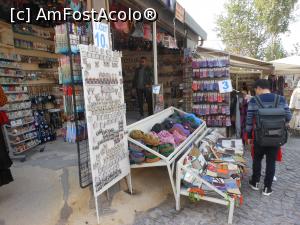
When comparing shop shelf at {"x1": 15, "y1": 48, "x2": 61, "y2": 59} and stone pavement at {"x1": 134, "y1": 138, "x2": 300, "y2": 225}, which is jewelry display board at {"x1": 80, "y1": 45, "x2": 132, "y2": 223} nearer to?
stone pavement at {"x1": 134, "y1": 138, "x2": 300, "y2": 225}

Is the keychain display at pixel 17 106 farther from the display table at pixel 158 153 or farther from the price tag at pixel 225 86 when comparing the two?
the price tag at pixel 225 86

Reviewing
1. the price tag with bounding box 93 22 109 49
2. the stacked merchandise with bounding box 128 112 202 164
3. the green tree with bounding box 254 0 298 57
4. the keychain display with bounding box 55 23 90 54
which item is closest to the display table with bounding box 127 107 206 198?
the stacked merchandise with bounding box 128 112 202 164

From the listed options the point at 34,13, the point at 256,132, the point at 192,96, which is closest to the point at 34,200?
the point at 256,132

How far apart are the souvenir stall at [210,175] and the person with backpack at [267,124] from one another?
17.0 inches

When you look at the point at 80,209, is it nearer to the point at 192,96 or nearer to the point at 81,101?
the point at 81,101

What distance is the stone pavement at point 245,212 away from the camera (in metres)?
3.02

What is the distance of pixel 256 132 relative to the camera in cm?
354

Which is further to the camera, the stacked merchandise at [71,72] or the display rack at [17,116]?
the display rack at [17,116]

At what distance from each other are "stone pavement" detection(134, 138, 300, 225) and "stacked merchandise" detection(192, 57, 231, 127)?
8.74ft

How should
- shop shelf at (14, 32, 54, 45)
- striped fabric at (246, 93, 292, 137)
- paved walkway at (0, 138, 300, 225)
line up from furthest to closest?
shop shelf at (14, 32, 54, 45)
striped fabric at (246, 93, 292, 137)
paved walkway at (0, 138, 300, 225)

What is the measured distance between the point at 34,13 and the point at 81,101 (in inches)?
136

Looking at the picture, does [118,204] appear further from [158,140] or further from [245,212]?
[245,212]

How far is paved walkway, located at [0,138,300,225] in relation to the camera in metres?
2.90

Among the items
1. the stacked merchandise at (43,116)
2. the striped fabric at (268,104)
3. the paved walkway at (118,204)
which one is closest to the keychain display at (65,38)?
the paved walkway at (118,204)
